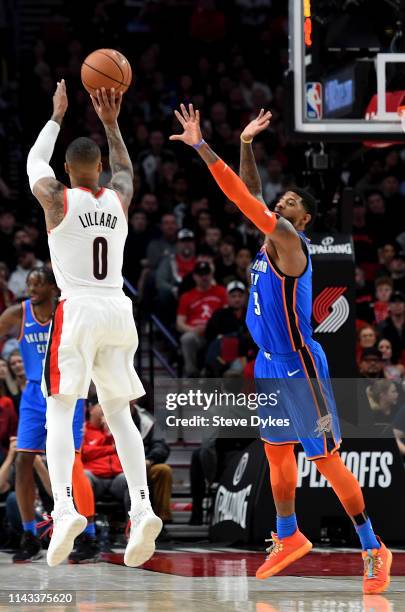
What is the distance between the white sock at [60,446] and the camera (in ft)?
22.7

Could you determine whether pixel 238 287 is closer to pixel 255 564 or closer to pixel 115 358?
pixel 255 564

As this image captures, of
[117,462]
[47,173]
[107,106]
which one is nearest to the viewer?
[47,173]

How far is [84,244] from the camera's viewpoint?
7020 mm

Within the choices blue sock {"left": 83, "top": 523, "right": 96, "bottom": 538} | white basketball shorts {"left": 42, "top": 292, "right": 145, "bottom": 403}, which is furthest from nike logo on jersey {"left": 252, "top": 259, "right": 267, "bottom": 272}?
blue sock {"left": 83, "top": 523, "right": 96, "bottom": 538}

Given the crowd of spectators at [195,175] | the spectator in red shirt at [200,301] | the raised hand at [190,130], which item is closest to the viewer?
the raised hand at [190,130]

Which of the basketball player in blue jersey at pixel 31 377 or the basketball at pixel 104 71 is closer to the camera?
the basketball at pixel 104 71

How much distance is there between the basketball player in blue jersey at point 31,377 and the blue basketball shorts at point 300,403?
92.7 inches

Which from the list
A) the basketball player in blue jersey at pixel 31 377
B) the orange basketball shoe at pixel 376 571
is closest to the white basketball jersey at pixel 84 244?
the orange basketball shoe at pixel 376 571

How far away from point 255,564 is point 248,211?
308 centimetres

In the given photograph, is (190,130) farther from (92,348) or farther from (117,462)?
(117,462)

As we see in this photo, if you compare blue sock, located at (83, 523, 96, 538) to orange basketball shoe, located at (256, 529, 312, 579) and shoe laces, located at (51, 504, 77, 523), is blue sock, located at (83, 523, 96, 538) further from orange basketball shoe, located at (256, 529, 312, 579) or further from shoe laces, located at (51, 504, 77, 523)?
shoe laces, located at (51, 504, 77, 523)

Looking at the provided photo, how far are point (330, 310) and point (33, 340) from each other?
2.68m
